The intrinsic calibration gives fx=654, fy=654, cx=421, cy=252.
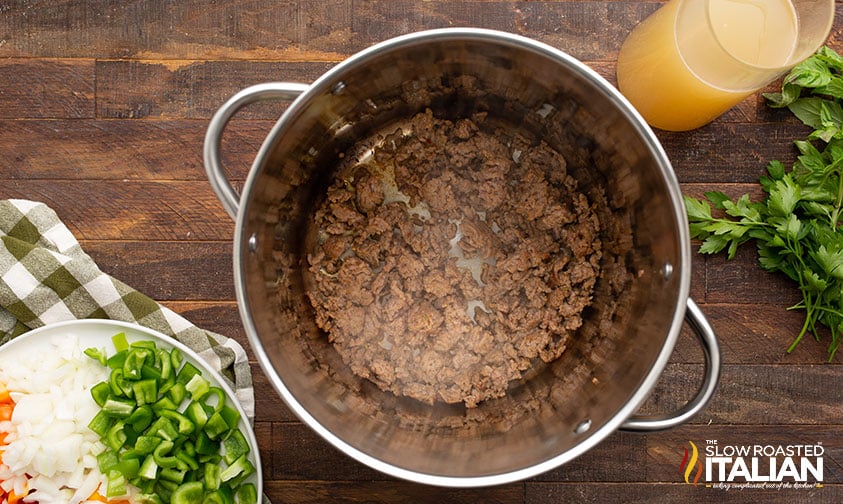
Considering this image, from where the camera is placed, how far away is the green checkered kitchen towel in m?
1.56

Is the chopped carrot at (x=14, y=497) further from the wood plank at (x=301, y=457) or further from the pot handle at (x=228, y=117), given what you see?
the pot handle at (x=228, y=117)

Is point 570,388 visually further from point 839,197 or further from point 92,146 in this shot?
point 92,146

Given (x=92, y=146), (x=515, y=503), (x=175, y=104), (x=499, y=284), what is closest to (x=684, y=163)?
(x=499, y=284)

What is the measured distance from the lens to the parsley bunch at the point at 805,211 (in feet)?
4.93

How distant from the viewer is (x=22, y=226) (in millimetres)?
1597

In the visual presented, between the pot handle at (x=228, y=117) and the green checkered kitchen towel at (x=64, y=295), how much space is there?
18.1 inches

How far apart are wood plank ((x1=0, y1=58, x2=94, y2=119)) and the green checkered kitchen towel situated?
0.24 metres

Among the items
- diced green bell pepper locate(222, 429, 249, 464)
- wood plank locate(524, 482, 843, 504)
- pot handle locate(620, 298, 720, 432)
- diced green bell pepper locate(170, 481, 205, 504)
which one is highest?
pot handle locate(620, 298, 720, 432)

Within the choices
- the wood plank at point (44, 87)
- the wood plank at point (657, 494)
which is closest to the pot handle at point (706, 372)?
the wood plank at point (657, 494)

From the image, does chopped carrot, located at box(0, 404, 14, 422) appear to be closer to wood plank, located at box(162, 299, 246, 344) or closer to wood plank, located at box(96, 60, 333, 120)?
wood plank, located at box(162, 299, 246, 344)

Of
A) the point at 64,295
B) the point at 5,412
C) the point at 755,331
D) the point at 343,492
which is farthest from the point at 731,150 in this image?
the point at 5,412

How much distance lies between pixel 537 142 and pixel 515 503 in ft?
2.92

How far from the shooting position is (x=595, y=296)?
154 cm

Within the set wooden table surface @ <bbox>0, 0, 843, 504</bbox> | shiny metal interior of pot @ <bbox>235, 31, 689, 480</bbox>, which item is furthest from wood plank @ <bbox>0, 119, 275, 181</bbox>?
shiny metal interior of pot @ <bbox>235, 31, 689, 480</bbox>
